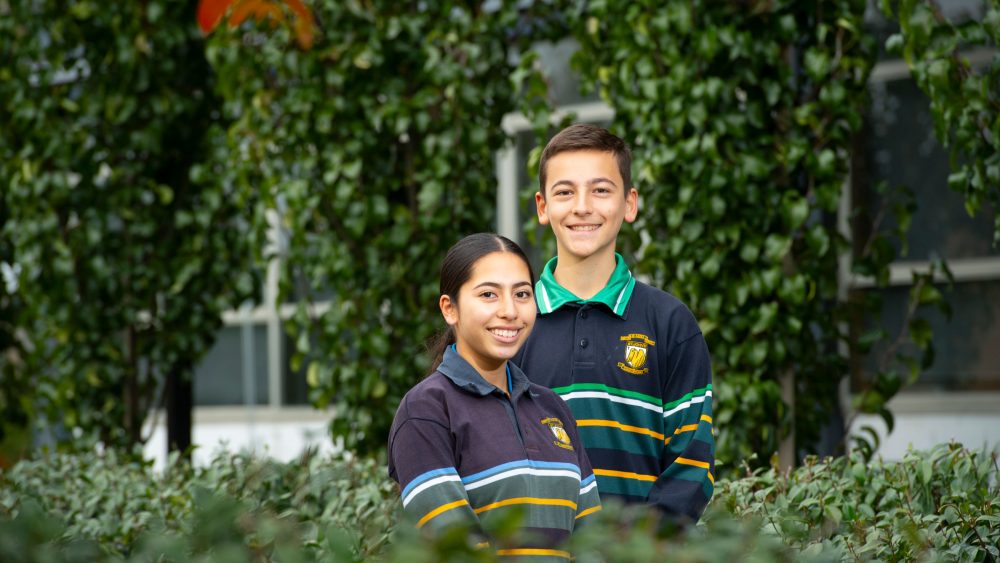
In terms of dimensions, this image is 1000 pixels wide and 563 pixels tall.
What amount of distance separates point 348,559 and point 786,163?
265cm

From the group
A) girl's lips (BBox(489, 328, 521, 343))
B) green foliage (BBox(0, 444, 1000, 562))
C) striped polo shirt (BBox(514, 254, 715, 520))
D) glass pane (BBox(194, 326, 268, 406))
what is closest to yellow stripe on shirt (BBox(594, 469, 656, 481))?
striped polo shirt (BBox(514, 254, 715, 520))

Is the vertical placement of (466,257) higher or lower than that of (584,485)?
higher

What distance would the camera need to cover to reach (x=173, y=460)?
12.3ft

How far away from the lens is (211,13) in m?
4.58

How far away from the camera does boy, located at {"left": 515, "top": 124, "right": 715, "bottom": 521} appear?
2.08 metres

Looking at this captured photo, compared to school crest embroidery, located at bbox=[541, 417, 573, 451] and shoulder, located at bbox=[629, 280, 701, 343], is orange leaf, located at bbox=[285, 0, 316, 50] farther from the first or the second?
school crest embroidery, located at bbox=[541, 417, 573, 451]

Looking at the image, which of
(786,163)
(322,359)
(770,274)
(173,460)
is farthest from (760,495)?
(322,359)

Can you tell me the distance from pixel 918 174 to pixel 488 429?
3.47 meters

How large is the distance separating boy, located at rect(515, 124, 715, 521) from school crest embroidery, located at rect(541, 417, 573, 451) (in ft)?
0.66

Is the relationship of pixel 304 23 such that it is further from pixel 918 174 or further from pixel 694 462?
pixel 694 462

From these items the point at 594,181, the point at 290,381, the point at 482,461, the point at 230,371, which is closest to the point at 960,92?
the point at 594,181

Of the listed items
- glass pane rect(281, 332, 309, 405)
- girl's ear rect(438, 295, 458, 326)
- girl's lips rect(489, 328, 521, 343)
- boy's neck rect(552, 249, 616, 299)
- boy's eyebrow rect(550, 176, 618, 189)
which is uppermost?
boy's eyebrow rect(550, 176, 618, 189)

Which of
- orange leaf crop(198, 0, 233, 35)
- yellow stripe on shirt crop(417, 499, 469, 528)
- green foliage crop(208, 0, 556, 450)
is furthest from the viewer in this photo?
orange leaf crop(198, 0, 233, 35)

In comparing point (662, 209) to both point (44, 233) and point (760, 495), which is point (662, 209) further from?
point (44, 233)
